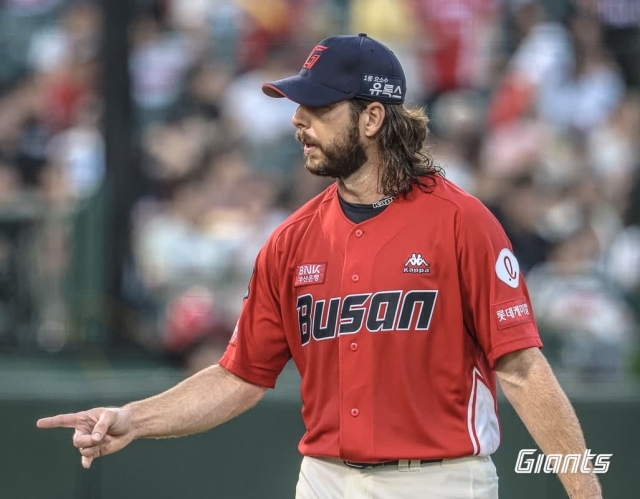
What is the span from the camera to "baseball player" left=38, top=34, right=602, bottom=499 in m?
3.33

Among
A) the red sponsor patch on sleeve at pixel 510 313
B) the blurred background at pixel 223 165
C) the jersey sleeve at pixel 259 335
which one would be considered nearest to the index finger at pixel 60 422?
the jersey sleeve at pixel 259 335

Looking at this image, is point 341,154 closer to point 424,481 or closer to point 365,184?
point 365,184

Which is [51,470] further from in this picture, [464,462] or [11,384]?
[464,462]

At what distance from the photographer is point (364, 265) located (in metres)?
3.47

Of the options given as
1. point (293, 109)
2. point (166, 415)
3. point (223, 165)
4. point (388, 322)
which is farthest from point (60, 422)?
point (293, 109)

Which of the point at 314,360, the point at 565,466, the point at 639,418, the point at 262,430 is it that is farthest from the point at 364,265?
the point at 639,418

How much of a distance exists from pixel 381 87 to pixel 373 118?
0.11 m

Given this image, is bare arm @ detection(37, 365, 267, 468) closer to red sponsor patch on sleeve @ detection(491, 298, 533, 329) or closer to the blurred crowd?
red sponsor patch on sleeve @ detection(491, 298, 533, 329)

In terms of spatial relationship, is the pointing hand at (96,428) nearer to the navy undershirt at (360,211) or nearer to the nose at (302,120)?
the navy undershirt at (360,211)

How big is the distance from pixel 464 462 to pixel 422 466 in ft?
0.43

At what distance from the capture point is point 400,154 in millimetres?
3588

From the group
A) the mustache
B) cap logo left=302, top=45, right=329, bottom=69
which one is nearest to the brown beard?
the mustache

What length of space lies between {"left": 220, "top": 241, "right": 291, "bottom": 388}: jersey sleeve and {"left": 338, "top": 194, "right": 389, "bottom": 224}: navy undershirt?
1.02 ft

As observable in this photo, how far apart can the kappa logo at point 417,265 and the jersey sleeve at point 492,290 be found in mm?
107
